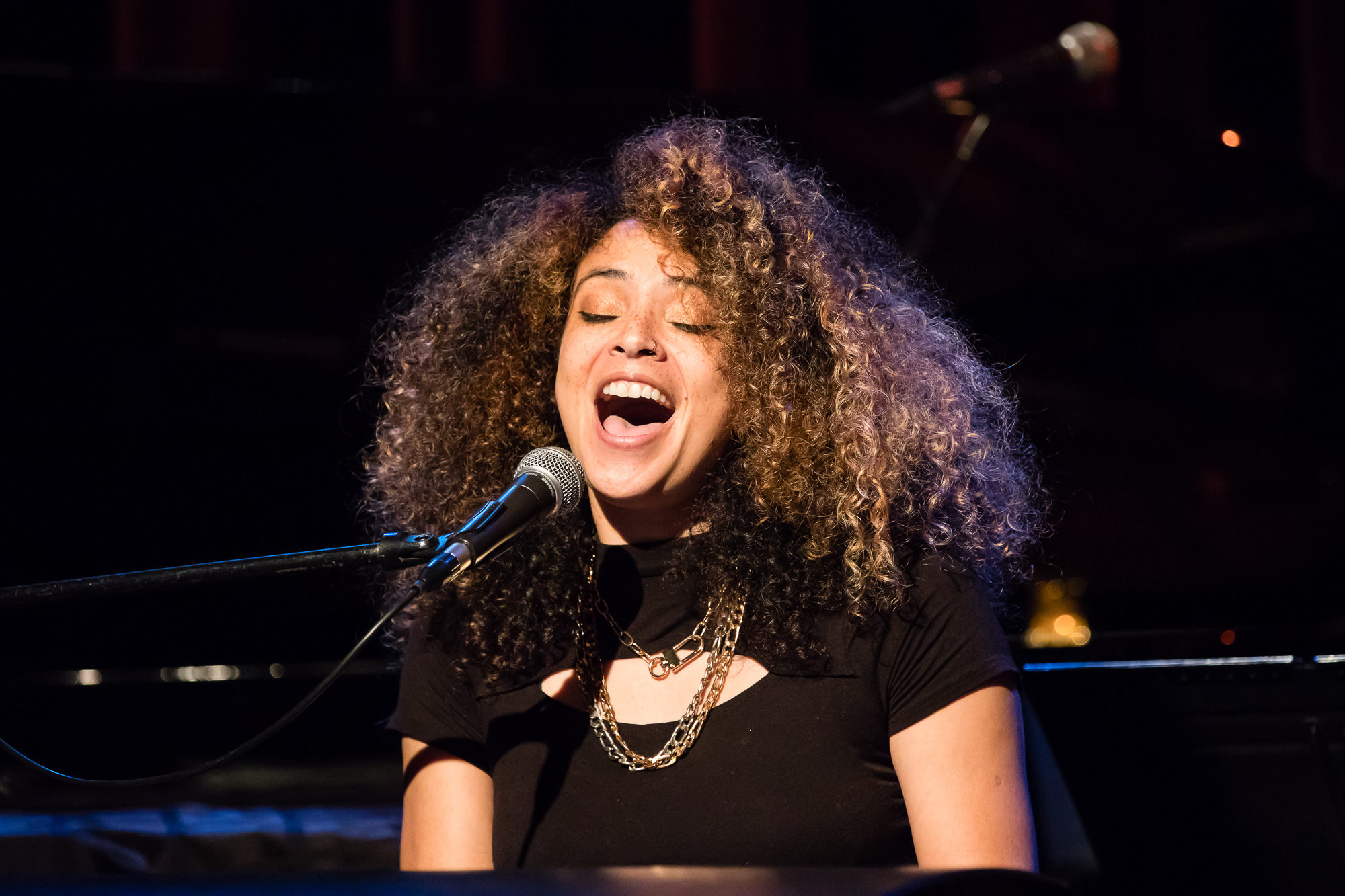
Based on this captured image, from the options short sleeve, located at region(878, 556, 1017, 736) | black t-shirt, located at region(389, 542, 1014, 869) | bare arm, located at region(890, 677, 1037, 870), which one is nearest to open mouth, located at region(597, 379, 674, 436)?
black t-shirt, located at region(389, 542, 1014, 869)

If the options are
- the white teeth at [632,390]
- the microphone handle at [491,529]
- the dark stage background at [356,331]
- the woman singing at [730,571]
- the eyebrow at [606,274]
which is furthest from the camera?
the dark stage background at [356,331]

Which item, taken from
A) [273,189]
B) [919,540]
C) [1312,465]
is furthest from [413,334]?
[1312,465]

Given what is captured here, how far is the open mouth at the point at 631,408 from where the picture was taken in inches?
62.2

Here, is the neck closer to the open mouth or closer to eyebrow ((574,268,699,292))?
the open mouth

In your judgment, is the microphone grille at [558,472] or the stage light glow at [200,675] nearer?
the microphone grille at [558,472]

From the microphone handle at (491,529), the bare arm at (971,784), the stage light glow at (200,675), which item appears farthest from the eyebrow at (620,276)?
the stage light glow at (200,675)

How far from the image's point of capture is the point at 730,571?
63.8 inches

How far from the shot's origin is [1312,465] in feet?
13.2

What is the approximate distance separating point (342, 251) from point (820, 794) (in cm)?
293

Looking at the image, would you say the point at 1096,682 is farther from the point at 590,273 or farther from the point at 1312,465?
the point at 1312,465

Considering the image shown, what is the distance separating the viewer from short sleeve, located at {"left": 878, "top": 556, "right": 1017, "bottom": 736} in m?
1.43

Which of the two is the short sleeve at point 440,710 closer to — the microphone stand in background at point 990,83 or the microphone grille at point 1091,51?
the microphone stand in background at point 990,83

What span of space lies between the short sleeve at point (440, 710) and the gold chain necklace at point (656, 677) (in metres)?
0.21

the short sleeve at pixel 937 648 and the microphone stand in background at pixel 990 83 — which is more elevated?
the microphone stand in background at pixel 990 83
